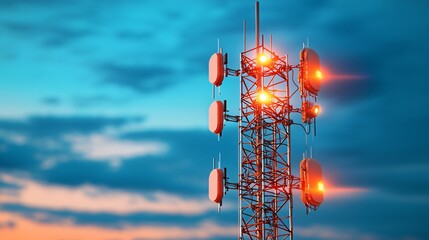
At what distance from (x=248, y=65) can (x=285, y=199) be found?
706 centimetres

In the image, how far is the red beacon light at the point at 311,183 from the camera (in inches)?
1400

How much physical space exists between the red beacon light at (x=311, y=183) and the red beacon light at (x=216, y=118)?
15.0ft

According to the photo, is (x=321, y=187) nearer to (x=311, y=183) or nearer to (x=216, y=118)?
(x=311, y=183)

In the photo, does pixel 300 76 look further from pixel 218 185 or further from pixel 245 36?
pixel 218 185

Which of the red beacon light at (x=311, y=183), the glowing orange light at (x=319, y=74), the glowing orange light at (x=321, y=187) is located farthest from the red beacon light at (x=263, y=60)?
the glowing orange light at (x=321, y=187)

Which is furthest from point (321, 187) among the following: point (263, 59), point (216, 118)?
point (263, 59)

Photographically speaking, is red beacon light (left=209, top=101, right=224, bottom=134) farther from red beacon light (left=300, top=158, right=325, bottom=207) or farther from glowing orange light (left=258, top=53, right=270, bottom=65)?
red beacon light (left=300, top=158, right=325, bottom=207)

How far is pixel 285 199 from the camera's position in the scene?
3534 cm

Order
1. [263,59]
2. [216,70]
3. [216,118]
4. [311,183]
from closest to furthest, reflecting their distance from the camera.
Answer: [311,183] < [216,118] < [263,59] < [216,70]

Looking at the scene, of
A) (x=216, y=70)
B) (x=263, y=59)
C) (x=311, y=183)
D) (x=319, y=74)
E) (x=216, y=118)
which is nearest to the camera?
(x=311, y=183)

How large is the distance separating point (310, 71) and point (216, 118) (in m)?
5.38

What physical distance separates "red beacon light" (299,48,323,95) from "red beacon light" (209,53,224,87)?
161 inches

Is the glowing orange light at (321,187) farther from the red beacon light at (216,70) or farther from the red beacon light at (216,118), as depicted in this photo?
the red beacon light at (216,70)

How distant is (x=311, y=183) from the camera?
1404 inches
